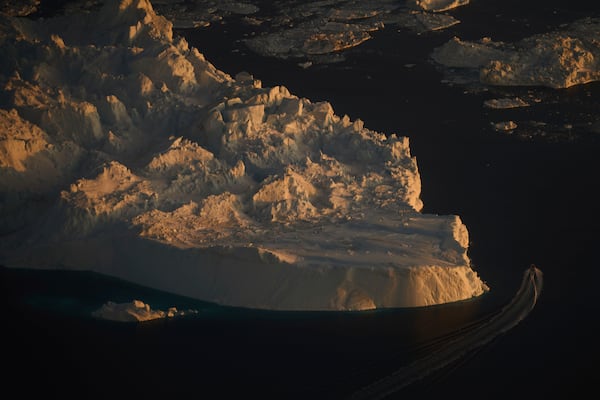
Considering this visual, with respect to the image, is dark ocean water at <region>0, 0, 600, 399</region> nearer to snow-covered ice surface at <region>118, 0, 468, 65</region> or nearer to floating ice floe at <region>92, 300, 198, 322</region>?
floating ice floe at <region>92, 300, 198, 322</region>

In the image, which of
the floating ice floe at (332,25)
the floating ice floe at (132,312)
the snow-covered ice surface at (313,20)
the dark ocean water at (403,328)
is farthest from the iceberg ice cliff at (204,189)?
the snow-covered ice surface at (313,20)

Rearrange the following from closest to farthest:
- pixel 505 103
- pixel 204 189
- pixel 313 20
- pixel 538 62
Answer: pixel 204 189
pixel 505 103
pixel 538 62
pixel 313 20

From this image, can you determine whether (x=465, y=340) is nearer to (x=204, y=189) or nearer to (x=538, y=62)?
(x=204, y=189)

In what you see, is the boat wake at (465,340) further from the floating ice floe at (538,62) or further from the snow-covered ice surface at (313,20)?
the snow-covered ice surface at (313,20)

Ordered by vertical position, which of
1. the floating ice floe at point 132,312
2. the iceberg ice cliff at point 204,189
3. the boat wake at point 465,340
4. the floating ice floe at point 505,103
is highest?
the iceberg ice cliff at point 204,189

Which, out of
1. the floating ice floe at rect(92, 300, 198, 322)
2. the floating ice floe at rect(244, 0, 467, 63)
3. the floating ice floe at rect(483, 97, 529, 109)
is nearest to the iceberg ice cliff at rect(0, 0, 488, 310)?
the floating ice floe at rect(92, 300, 198, 322)

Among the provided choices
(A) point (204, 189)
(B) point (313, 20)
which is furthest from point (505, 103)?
(A) point (204, 189)

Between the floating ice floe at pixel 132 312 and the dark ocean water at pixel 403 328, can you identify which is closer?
the dark ocean water at pixel 403 328
